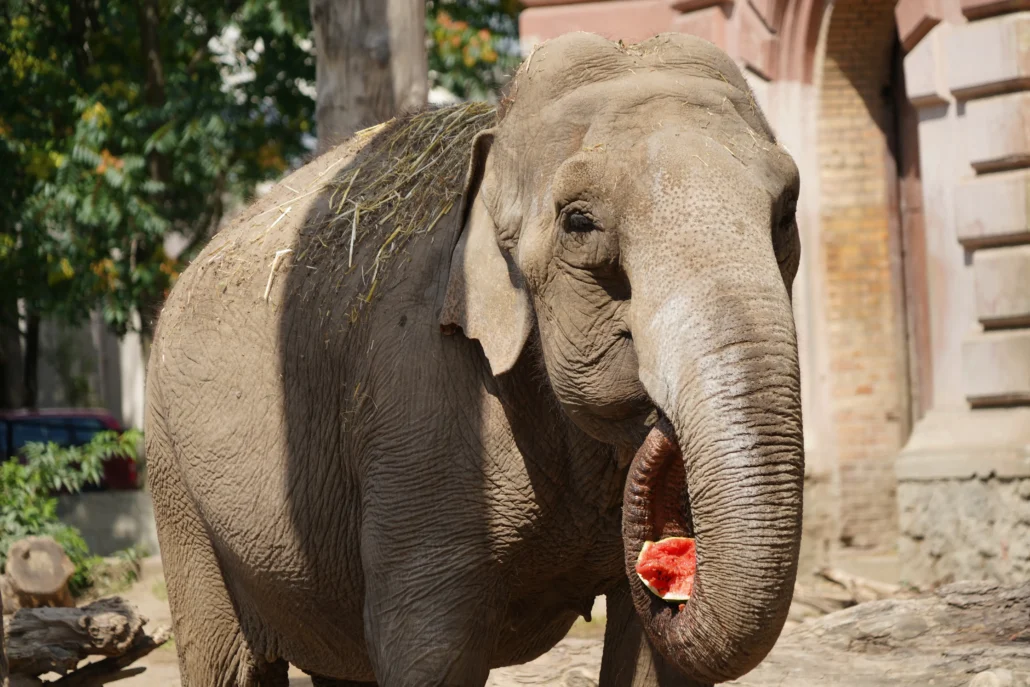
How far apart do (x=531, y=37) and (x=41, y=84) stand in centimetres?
588

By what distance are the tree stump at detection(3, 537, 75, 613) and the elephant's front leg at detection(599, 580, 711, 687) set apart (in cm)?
637

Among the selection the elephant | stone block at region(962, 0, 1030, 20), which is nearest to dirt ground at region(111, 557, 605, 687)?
the elephant

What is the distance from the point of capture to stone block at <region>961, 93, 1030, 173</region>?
9.45 meters

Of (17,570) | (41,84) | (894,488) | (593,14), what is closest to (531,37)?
(593,14)

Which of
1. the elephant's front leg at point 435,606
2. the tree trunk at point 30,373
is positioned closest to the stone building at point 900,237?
the elephant's front leg at point 435,606

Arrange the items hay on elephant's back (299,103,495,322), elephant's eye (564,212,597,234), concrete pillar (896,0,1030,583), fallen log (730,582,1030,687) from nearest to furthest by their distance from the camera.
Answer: elephant's eye (564,212,597,234) → hay on elephant's back (299,103,495,322) → fallen log (730,582,1030,687) → concrete pillar (896,0,1030,583)

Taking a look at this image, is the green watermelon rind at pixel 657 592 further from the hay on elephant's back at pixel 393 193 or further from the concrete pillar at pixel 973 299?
the concrete pillar at pixel 973 299

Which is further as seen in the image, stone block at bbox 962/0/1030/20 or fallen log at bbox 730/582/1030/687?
stone block at bbox 962/0/1030/20

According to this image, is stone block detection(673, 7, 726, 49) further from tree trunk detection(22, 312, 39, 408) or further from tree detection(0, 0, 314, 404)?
tree trunk detection(22, 312, 39, 408)

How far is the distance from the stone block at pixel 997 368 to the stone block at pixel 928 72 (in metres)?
1.50

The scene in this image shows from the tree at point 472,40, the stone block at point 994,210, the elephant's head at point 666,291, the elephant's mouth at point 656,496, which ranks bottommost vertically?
the elephant's mouth at point 656,496

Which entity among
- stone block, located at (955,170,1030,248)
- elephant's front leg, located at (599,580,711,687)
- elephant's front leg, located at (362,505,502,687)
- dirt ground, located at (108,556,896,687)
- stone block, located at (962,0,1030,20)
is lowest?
dirt ground, located at (108,556,896,687)

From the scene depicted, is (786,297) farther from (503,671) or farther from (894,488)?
(894,488)

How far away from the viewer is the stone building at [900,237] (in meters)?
9.52
